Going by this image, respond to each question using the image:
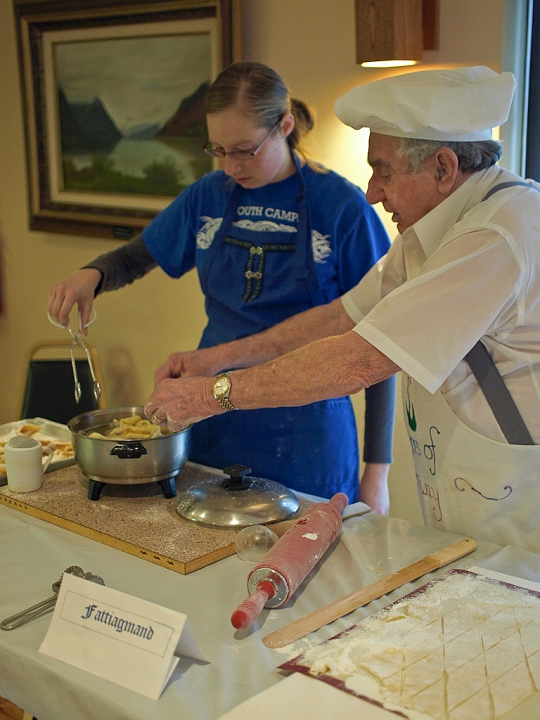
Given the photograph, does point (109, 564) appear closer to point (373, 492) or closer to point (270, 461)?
point (270, 461)

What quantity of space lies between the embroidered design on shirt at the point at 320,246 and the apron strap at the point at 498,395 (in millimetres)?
685

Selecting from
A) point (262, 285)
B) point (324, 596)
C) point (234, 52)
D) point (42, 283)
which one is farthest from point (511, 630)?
point (42, 283)

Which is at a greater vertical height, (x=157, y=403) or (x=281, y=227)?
(x=281, y=227)

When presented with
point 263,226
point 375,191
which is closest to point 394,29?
point 263,226

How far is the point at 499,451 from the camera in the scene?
149cm

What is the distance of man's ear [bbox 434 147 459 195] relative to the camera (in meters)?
1.51

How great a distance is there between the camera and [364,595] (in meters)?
1.31

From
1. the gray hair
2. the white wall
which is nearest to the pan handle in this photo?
the gray hair

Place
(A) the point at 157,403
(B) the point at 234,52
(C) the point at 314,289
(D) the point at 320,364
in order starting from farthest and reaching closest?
1. (B) the point at 234,52
2. (C) the point at 314,289
3. (A) the point at 157,403
4. (D) the point at 320,364

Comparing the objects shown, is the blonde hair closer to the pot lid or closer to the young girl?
the young girl

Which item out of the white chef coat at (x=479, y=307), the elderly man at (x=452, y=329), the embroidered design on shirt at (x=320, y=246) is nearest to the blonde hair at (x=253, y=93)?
the embroidered design on shirt at (x=320, y=246)

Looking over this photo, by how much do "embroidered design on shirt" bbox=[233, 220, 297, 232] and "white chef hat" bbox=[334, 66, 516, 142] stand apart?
0.62 m

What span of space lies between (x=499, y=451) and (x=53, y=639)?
872 millimetres

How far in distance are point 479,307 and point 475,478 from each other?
1.24 ft
